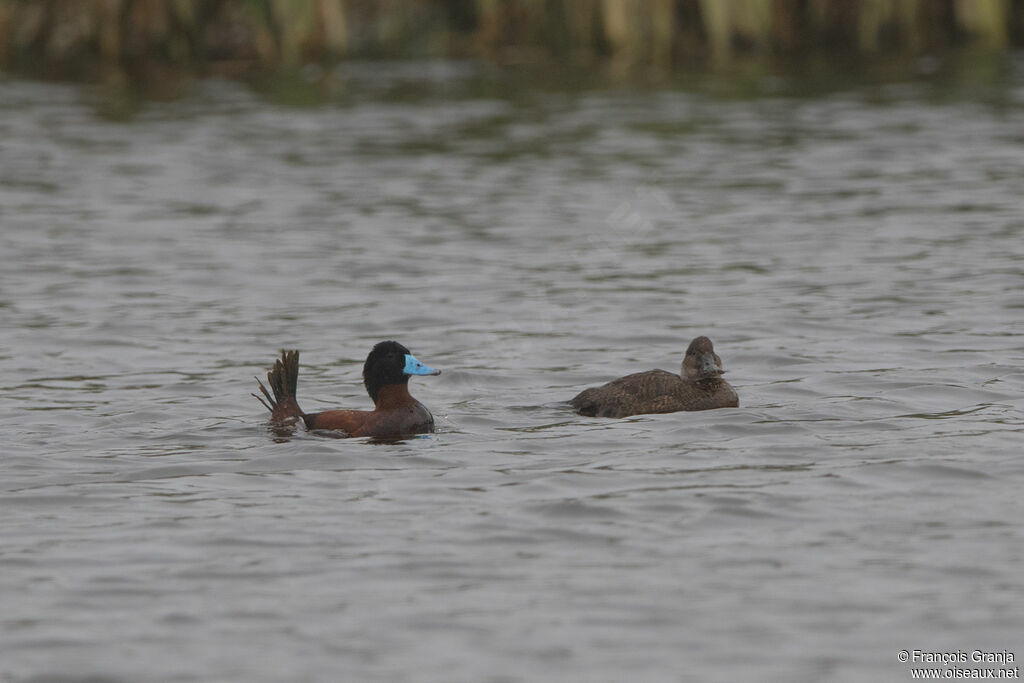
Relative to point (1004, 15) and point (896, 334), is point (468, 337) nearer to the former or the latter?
point (896, 334)

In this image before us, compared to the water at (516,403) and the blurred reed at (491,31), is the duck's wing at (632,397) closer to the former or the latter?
the water at (516,403)

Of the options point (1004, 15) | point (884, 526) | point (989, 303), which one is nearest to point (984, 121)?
point (1004, 15)

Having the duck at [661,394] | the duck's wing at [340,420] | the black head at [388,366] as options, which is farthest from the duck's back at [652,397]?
the duck's wing at [340,420]

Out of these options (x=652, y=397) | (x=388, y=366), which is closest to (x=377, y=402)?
(x=388, y=366)

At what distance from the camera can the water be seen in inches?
260

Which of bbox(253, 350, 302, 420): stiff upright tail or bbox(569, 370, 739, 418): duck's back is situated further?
bbox(569, 370, 739, 418): duck's back

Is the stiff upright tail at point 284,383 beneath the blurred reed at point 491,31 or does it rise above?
beneath

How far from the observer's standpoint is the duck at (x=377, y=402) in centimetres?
1005

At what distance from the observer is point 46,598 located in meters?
6.97

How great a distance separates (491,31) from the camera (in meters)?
32.8

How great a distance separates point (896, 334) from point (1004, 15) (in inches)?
767

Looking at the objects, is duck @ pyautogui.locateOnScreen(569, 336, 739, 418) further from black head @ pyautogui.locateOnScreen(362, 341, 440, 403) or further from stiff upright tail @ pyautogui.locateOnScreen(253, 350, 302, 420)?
stiff upright tail @ pyautogui.locateOnScreen(253, 350, 302, 420)

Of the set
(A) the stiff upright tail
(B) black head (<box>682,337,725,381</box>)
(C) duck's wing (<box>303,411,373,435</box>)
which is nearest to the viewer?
(C) duck's wing (<box>303,411,373,435</box>)

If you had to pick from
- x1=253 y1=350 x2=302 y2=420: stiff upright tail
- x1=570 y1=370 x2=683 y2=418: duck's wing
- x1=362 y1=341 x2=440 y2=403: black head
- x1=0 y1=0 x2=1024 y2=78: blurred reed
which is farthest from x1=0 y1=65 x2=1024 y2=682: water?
x1=0 y1=0 x2=1024 y2=78: blurred reed
